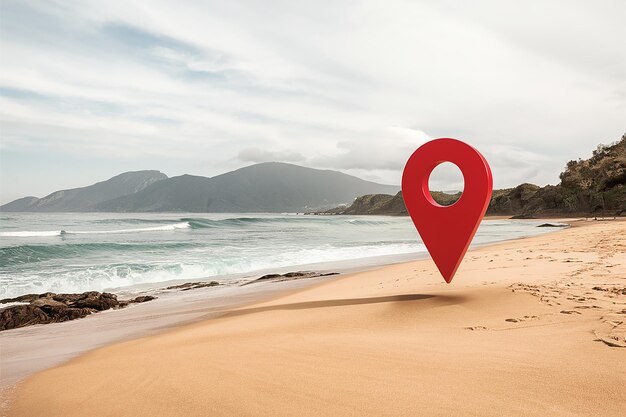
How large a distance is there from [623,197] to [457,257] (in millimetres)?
59130

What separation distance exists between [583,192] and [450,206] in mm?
66573

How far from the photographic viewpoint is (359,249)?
22984 mm

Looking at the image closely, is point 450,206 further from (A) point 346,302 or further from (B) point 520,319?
(B) point 520,319

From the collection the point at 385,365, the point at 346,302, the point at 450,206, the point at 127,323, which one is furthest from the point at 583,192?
the point at 385,365

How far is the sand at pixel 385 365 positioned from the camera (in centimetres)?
260

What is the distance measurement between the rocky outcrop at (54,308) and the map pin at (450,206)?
7420mm

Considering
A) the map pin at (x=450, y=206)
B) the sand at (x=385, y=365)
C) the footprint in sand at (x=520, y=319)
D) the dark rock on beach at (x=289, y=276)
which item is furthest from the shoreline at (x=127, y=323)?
the footprint in sand at (x=520, y=319)

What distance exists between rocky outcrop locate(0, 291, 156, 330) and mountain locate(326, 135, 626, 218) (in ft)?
186

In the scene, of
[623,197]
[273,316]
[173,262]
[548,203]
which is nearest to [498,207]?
[548,203]

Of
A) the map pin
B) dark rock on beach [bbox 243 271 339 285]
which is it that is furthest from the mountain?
the map pin

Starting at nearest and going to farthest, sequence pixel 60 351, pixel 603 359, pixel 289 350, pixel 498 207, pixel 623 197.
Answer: pixel 603 359 < pixel 289 350 < pixel 60 351 < pixel 623 197 < pixel 498 207

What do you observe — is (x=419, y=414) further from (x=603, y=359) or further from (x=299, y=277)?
(x=299, y=277)

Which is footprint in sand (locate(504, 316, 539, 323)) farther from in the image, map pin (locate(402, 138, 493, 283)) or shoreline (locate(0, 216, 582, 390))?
shoreline (locate(0, 216, 582, 390))

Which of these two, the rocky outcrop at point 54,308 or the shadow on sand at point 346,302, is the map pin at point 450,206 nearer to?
the shadow on sand at point 346,302
